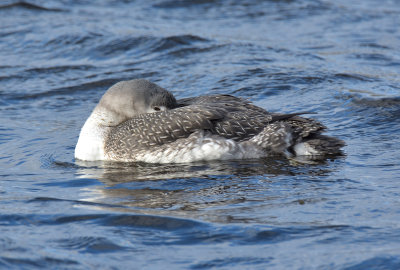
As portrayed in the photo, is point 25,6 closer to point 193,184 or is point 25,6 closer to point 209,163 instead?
point 209,163

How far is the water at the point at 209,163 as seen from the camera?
17.9ft

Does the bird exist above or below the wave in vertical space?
below

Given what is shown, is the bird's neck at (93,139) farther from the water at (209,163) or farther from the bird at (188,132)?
the water at (209,163)

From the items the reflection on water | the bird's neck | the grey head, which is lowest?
the reflection on water

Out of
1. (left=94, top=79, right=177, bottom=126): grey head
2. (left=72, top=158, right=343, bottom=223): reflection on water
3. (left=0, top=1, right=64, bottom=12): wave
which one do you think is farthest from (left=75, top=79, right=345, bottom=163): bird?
(left=0, top=1, right=64, bottom=12): wave

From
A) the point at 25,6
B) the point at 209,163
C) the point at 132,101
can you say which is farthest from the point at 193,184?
the point at 25,6

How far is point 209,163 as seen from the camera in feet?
25.6

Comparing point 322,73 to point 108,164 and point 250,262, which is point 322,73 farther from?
point 250,262

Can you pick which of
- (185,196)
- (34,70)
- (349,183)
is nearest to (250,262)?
(185,196)

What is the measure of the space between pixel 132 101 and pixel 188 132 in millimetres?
856

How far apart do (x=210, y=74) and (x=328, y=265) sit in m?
6.90

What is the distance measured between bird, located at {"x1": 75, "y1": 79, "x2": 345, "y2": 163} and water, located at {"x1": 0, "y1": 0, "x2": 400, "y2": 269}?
0.21m

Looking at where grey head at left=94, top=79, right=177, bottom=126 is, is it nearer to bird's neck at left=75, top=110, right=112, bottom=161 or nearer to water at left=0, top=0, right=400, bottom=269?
bird's neck at left=75, top=110, right=112, bottom=161

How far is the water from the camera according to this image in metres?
Answer: 5.46
